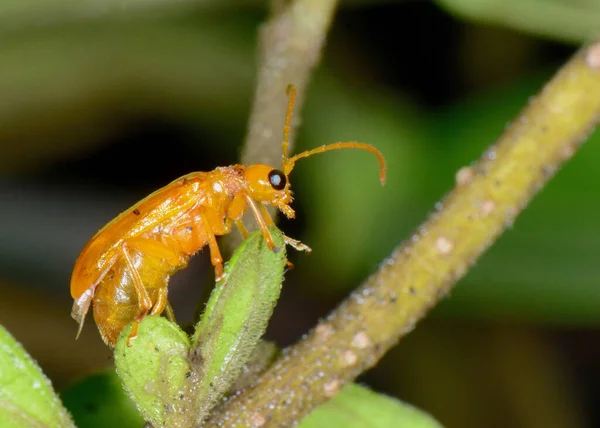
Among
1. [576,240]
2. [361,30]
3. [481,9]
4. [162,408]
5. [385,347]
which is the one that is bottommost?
[162,408]

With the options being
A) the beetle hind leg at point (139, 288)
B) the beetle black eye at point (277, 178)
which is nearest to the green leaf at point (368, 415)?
the beetle hind leg at point (139, 288)

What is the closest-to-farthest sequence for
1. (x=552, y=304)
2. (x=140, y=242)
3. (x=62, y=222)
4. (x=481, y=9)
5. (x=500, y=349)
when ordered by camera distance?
(x=140, y=242) → (x=481, y=9) → (x=552, y=304) → (x=500, y=349) → (x=62, y=222)

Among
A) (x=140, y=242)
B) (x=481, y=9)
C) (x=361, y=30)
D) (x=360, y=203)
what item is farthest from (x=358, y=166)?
(x=140, y=242)

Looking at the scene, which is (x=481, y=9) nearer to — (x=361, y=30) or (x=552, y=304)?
(x=552, y=304)

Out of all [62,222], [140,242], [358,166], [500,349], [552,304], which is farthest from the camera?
[62,222]

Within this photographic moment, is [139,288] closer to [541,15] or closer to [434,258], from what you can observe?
[434,258]
